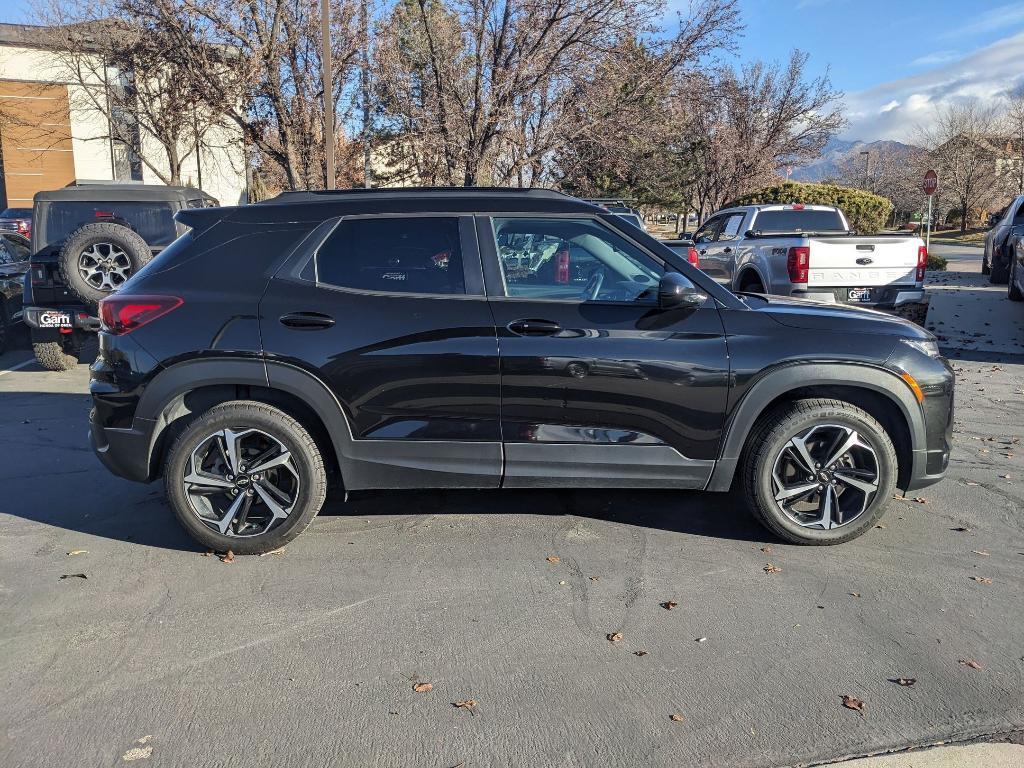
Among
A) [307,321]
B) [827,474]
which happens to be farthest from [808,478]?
[307,321]

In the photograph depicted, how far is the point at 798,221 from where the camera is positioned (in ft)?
42.7

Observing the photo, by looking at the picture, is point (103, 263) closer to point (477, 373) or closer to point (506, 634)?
point (477, 373)

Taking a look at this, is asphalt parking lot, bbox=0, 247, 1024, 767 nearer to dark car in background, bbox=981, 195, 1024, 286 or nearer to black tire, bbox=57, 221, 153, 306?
black tire, bbox=57, 221, 153, 306

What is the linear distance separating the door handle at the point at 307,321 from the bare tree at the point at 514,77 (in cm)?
1059

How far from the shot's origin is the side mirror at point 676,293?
→ 3930 millimetres

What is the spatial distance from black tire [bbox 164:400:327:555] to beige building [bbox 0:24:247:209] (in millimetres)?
24582

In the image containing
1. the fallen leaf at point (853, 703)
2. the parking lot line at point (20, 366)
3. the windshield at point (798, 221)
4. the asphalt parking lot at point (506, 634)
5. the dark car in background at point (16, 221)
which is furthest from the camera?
the dark car in background at point (16, 221)

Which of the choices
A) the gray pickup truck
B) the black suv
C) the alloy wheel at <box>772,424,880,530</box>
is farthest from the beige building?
the alloy wheel at <box>772,424,880,530</box>

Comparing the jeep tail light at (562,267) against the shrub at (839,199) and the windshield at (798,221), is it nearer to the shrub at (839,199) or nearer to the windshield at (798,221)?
the windshield at (798,221)

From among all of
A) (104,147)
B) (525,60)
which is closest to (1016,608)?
(525,60)

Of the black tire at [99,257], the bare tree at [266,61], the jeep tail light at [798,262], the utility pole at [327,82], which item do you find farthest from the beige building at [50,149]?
the jeep tail light at [798,262]

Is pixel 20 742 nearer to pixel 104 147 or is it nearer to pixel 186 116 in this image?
pixel 186 116

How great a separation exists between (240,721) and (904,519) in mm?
3804

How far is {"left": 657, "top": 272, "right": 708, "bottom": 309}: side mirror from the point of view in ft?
12.9
